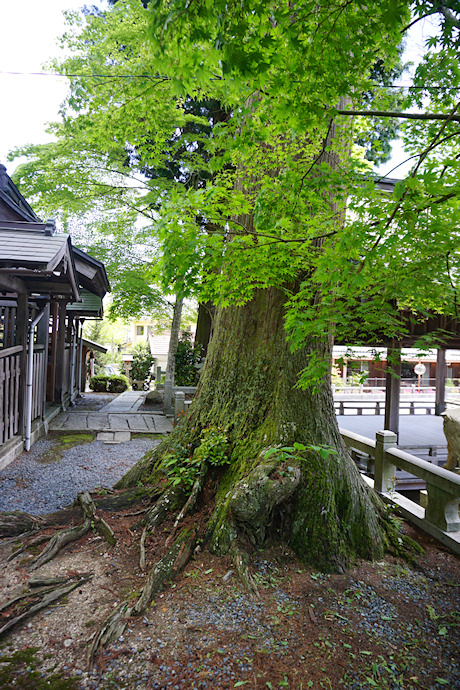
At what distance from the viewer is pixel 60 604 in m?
3.01

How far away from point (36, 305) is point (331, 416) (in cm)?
721

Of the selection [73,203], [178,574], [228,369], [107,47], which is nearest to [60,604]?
[178,574]

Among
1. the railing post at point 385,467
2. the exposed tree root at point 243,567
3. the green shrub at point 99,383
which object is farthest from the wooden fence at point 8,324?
the green shrub at point 99,383

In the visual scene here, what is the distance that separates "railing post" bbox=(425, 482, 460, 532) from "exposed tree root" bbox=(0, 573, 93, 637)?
12.1ft

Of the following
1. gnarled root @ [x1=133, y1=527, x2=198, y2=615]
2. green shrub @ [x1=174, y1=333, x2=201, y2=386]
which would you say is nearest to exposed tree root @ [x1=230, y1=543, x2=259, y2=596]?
gnarled root @ [x1=133, y1=527, x2=198, y2=615]

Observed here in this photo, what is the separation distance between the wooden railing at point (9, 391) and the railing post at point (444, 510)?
623cm

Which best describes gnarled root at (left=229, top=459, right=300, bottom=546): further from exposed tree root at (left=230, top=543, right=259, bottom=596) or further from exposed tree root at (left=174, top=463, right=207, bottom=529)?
exposed tree root at (left=174, top=463, right=207, bottom=529)

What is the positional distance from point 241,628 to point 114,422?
8.47 metres

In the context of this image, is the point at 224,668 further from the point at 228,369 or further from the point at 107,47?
the point at 107,47

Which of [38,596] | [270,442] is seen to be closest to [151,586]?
[38,596]

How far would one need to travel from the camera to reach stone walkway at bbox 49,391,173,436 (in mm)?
9570

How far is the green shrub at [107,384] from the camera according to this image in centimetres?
1970

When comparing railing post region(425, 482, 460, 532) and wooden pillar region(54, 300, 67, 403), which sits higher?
wooden pillar region(54, 300, 67, 403)

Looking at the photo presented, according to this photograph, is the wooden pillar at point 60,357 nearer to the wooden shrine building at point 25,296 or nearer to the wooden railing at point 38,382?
the wooden shrine building at point 25,296
